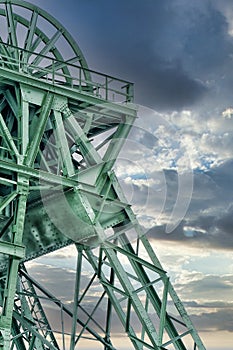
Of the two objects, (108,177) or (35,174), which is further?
(108,177)

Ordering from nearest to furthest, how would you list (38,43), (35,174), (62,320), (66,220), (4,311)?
(4,311)
(35,174)
(66,220)
(62,320)
(38,43)

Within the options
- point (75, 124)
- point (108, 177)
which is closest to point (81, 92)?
point (75, 124)

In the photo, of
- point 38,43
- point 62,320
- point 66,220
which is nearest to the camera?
point 66,220

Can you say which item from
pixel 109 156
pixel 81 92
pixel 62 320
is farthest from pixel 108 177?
pixel 62 320

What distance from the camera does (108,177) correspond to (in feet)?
74.8

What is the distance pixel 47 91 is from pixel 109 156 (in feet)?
10.1

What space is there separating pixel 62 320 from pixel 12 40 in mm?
10168

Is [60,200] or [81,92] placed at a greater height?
[81,92]

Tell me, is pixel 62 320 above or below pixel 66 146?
below

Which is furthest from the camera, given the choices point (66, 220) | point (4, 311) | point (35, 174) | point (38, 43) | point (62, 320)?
point (38, 43)

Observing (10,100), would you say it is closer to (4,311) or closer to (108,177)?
(108,177)

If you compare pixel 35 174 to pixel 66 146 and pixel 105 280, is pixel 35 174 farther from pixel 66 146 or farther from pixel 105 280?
pixel 105 280

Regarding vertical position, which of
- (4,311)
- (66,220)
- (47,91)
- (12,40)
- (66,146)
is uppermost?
(12,40)

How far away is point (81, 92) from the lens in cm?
2303
